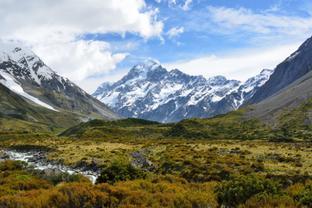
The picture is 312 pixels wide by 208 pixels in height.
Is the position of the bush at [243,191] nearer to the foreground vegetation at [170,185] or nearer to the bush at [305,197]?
the foreground vegetation at [170,185]

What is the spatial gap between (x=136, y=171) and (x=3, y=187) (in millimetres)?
9126

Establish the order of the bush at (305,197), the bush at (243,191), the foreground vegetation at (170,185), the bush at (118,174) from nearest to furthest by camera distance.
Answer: the bush at (305,197)
the foreground vegetation at (170,185)
the bush at (243,191)
the bush at (118,174)

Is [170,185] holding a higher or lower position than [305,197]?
higher

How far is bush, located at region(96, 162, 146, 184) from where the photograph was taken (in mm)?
30172

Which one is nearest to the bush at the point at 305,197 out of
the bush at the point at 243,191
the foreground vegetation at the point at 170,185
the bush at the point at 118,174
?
the foreground vegetation at the point at 170,185

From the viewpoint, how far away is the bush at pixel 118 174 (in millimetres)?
30172

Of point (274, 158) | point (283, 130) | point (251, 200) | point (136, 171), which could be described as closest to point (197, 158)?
point (274, 158)

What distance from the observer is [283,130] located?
133875 mm

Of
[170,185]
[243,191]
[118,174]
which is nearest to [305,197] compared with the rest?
[243,191]

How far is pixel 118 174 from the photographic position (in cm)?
3059

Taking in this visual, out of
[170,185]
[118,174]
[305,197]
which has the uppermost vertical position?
[118,174]

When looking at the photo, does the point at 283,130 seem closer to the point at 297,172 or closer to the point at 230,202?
the point at 297,172

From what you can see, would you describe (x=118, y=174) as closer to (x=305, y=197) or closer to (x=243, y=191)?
(x=243, y=191)

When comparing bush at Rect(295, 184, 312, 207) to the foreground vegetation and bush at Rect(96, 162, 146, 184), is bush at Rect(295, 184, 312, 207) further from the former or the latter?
bush at Rect(96, 162, 146, 184)
